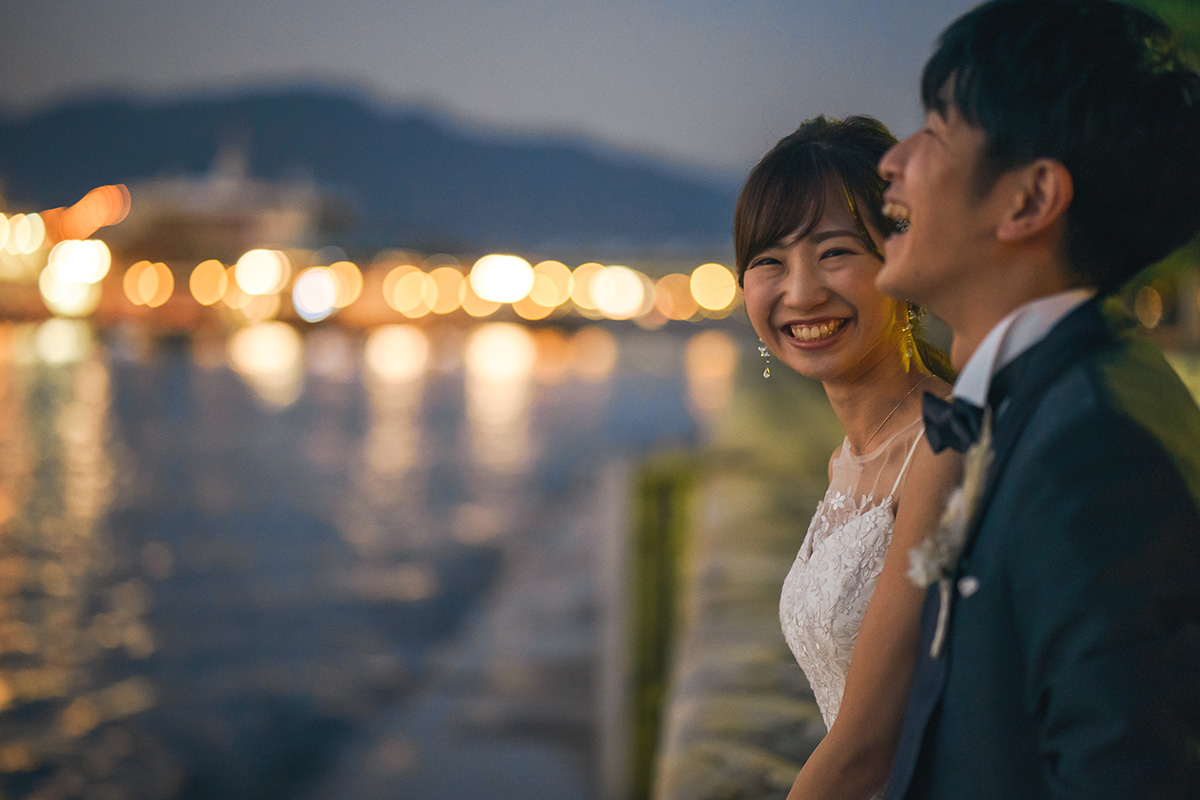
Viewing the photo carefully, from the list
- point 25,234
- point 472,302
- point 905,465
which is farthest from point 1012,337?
point 25,234

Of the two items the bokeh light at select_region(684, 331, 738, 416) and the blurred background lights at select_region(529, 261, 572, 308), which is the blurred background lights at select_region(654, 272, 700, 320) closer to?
the blurred background lights at select_region(529, 261, 572, 308)

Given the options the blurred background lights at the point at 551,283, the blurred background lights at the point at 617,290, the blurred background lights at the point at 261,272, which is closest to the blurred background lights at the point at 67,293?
the blurred background lights at the point at 261,272

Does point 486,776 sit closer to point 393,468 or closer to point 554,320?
point 393,468

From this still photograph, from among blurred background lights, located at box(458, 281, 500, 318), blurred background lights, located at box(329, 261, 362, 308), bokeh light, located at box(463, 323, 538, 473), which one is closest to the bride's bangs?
bokeh light, located at box(463, 323, 538, 473)

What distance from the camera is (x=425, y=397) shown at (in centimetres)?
2961

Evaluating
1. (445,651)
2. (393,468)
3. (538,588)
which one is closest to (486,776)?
(445,651)

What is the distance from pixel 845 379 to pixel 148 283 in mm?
89870

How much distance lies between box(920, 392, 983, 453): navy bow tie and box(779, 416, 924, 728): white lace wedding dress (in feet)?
0.61

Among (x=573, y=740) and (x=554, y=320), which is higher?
(x=554, y=320)

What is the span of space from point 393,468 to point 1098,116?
1673cm

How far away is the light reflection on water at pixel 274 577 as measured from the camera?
20.5 ft

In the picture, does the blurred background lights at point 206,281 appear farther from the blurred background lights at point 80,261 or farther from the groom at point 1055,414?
the groom at point 1055,414

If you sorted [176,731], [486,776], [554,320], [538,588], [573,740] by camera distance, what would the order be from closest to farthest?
[486,776] < [573,740] < [176,731] < [538,588] < [554,320]

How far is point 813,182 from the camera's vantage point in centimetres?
100
